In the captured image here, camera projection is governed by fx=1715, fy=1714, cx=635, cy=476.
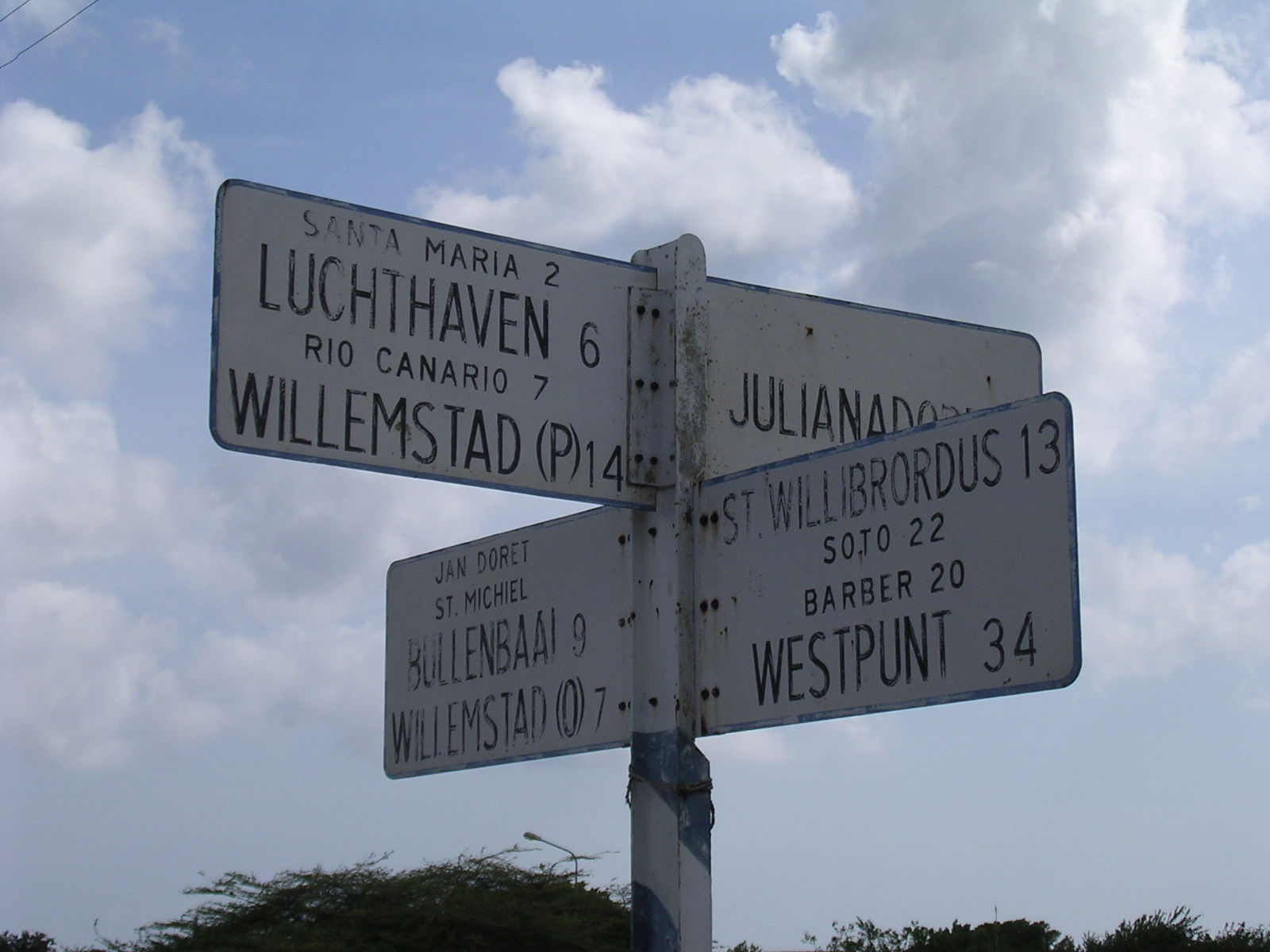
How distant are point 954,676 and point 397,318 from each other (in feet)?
4.81

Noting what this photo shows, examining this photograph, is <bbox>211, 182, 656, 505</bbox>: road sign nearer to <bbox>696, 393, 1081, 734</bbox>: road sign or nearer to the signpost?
the signpost

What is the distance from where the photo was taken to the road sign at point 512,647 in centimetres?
436

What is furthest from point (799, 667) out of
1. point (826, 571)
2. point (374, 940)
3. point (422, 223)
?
point (374, 940)

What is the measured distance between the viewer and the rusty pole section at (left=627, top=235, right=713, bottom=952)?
3982 millimetres

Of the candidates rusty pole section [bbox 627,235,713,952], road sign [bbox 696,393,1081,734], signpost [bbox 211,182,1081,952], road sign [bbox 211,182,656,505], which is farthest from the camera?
rusty pole section [bbox 627,235,713,952]

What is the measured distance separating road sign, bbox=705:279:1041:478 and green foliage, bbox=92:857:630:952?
6197 mm

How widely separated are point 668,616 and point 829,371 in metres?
0.84

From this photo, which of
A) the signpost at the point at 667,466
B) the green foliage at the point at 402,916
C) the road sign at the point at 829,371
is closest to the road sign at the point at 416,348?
the signpost at the point at 667,466

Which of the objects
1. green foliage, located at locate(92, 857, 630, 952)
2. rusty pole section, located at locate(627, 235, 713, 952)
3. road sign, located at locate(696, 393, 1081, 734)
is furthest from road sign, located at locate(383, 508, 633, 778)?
green foliage, located at locate(92, 857, 630, 952)

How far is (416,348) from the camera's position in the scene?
12.8 ft

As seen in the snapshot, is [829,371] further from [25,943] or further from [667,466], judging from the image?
[25,943]

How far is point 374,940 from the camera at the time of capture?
1019cm

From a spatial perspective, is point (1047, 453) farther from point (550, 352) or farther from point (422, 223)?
point (422, 223)

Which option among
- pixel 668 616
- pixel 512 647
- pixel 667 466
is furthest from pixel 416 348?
pixel 512 647
